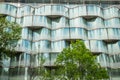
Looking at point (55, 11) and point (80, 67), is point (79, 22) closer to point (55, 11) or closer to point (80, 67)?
point (55, 11)

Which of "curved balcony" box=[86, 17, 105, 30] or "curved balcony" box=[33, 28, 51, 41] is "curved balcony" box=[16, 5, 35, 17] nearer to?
"curved balcony" box=[33, 28, 51, 41]

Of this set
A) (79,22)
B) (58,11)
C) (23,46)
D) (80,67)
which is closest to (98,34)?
(79,22)

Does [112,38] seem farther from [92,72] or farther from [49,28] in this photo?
[92,72]

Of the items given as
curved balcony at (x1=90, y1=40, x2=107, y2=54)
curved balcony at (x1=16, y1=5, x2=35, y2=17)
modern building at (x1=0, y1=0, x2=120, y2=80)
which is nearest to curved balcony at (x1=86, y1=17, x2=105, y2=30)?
modern building at (x1=0, y1=0, x2=120, y2=80)

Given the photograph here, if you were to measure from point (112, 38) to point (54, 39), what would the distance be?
29.5 feet

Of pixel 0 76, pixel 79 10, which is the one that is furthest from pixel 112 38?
pixel 0 76

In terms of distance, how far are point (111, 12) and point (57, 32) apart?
1011 centimetres

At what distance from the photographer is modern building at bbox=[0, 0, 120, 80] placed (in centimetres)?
3416

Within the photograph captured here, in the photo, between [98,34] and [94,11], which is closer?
[98,34]

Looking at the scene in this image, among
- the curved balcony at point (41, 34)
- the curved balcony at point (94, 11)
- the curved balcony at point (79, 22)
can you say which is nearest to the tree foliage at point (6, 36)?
the curved balcony at point (41, 34)

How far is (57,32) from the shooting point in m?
37.4

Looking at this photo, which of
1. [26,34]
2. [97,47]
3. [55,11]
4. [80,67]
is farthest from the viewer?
[55,11]

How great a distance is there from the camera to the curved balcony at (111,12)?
39.6m

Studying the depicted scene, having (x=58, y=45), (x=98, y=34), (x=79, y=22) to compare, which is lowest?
(x=58, y=45)
